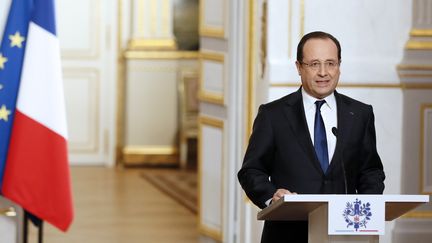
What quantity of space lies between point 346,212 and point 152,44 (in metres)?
9.78

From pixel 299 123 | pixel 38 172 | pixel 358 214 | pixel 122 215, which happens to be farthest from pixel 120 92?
pixel 358 214

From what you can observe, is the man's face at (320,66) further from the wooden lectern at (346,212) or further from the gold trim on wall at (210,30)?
the gold trim on wall at (210,30)

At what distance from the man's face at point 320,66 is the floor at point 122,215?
172 inches

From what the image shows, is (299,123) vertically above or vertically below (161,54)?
above

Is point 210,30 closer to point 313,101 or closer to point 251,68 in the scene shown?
point 251,68

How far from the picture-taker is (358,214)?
3223 millimetres

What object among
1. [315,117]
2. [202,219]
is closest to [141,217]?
[202,219]

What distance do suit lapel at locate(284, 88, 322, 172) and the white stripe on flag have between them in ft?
7.75

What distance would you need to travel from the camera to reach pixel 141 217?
895cm

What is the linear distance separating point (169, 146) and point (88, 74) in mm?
1259

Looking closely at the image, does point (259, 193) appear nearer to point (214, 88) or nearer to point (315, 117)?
point (315, 117)

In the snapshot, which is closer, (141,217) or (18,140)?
(18,140)

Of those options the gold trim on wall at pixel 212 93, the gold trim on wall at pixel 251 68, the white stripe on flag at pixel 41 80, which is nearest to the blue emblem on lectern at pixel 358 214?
the white stripe on flag at pixel 41 80

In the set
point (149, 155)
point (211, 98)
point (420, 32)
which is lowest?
point (149, 155)
